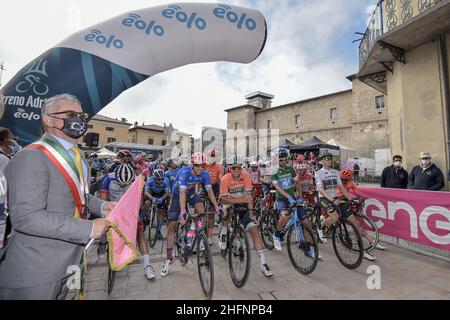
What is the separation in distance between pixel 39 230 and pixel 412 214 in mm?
6231

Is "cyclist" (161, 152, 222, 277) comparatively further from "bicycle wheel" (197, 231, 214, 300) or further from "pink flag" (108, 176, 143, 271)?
"pink flag" (108, 176, 143, 271)

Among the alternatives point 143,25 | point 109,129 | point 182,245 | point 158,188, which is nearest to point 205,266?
point 182,245

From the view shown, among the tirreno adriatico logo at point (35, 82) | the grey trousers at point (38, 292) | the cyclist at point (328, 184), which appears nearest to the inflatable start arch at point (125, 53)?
the tirreno adriatico logo at point (35, 82)

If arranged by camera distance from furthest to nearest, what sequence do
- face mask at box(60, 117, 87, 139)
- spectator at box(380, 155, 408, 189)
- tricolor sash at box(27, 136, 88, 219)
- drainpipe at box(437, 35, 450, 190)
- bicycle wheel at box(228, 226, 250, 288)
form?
drainpipe at box(437, 35, 450, 190) < spectator at box(380, 155, 408, 189) < bicycle wheel at box(228, 226, 250, 288) < face mask at box(60, 117, 87, 139) < tricolor sash at box(27, 136, 88, 219)

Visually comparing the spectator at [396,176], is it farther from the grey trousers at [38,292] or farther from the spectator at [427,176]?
the grey trousers at [38,292]

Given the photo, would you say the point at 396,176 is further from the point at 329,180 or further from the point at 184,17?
the point at 184,17

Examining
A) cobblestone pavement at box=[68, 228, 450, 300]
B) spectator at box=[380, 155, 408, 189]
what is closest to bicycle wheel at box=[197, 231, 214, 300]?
cobblestone pavement at box=[68, 228, 450, 300]

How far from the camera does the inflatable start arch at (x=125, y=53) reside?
12.8 ft

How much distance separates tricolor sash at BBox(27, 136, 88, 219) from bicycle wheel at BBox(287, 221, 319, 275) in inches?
139

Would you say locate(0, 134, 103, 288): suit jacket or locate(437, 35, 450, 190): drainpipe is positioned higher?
locate(437, 35, 450, 190): drainpipe

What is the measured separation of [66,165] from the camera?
5.66ft

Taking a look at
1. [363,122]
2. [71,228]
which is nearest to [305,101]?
[363,122]

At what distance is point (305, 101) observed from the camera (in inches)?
1380

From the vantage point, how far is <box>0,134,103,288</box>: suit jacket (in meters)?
1.50
